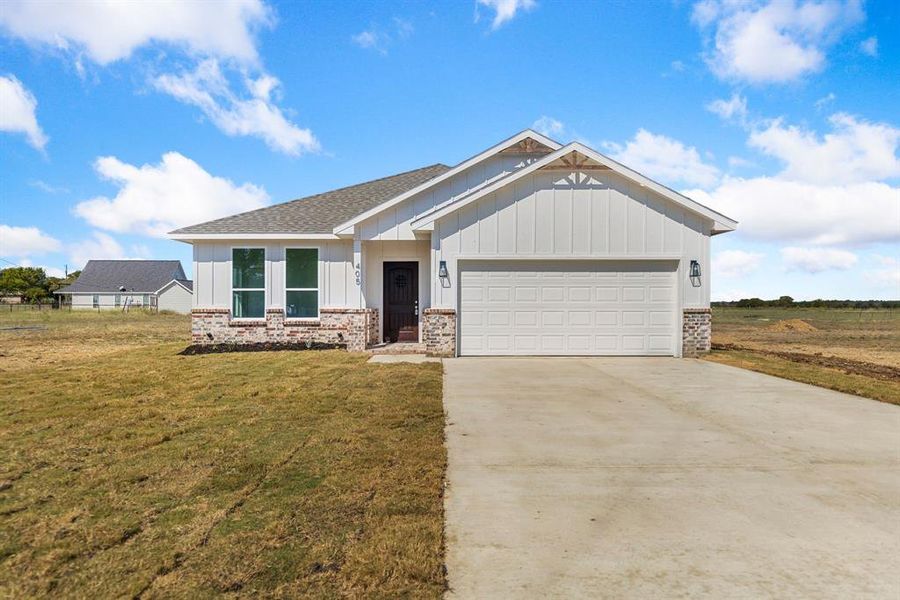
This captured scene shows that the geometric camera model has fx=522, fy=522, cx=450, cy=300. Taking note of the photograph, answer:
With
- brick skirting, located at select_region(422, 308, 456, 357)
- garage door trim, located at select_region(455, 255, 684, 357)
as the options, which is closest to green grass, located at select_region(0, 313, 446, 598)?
brick skirting, located at select_region(422, 308, 456, 357)

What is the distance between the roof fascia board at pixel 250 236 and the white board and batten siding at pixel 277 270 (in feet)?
0.94

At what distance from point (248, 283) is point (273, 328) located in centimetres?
148

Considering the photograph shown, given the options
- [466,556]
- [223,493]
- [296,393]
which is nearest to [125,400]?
[296,393]

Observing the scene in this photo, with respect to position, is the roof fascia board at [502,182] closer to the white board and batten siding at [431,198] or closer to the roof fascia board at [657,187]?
the roof fascia board at [657,187]

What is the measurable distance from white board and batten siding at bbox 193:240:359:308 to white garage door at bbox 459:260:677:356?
3.92 metres

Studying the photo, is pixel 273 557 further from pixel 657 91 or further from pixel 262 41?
pixel 657 91

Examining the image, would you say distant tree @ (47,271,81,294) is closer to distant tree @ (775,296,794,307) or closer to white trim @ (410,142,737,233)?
white trim @ (410,142,737,233)

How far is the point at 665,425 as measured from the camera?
20.5ft

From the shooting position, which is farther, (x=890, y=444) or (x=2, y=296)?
Result: (x=2, y=296)

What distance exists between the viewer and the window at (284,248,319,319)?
48.2 ft

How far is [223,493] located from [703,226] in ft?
39.3

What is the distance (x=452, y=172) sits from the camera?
13.9 metres

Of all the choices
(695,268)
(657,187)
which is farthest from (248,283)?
(695,268)

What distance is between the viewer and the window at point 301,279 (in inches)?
579
